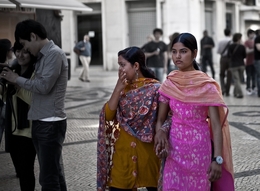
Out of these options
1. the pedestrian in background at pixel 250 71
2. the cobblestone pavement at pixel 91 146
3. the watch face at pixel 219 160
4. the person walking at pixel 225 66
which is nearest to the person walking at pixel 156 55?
the person walking at pixel 225 66

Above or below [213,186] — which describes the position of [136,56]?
above

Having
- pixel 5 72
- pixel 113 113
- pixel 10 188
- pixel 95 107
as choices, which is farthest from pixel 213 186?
pixel 95 107

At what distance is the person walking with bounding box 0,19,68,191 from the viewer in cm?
469

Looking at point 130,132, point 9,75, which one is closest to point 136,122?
point 130,132

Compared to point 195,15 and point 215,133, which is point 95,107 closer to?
point 215,133

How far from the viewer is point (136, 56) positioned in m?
4.20

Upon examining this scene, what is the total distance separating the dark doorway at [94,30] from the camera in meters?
30.4

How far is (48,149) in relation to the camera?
4.73 m

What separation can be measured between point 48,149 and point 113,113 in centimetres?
82

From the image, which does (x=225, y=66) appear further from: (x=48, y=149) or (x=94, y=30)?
(x=94, y=30)

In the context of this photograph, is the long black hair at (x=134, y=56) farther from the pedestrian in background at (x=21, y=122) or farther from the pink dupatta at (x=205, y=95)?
the pedestrian in background at (x=21, y=122)

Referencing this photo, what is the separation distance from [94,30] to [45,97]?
26.0m

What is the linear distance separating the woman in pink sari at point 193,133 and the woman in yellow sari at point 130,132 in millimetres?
265

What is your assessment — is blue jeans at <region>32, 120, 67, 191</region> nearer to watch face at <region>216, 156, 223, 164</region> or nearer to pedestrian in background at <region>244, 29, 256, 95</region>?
watch face at <region>216, 156, 223, 164</region>
